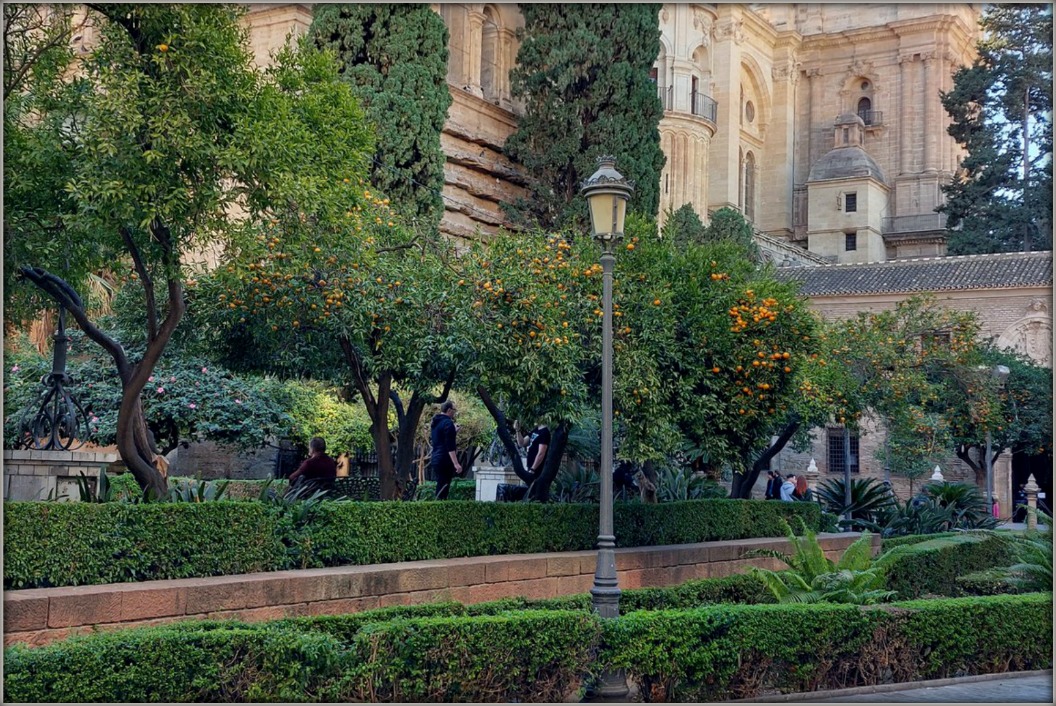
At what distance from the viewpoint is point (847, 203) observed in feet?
197

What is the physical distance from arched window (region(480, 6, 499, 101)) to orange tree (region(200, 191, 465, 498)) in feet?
69.1

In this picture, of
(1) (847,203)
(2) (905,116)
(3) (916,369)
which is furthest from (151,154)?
(2) (905,116)

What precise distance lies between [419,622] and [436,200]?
16675 millimetres

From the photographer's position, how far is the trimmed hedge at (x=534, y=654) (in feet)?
22.5

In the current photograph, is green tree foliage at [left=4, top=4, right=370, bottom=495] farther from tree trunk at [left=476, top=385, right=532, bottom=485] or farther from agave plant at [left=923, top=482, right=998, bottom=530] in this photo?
agave plant at [left=923, top=482, right=998, bottom=530]

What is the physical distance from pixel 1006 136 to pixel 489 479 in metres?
36.4

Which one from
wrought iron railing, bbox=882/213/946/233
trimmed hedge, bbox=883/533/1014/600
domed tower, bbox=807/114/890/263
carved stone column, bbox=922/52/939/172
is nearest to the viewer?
trimmed hedge, bbox=883/533/1014/600

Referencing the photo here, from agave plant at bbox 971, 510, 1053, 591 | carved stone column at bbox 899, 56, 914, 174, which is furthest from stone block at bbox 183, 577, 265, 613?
carved stone column at bbox 899, 56, 914, 174

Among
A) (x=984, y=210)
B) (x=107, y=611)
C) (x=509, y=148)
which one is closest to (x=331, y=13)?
(x=509, y=148)

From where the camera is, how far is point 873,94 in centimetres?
6538

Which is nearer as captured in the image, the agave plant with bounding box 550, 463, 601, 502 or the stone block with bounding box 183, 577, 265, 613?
the stone block with bounding box 183, 577, 265, 613

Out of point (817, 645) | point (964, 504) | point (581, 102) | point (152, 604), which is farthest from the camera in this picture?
point (581, 102)

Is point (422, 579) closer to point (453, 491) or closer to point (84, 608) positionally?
point (84, 608)

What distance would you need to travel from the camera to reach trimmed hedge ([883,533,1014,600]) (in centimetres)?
1472
